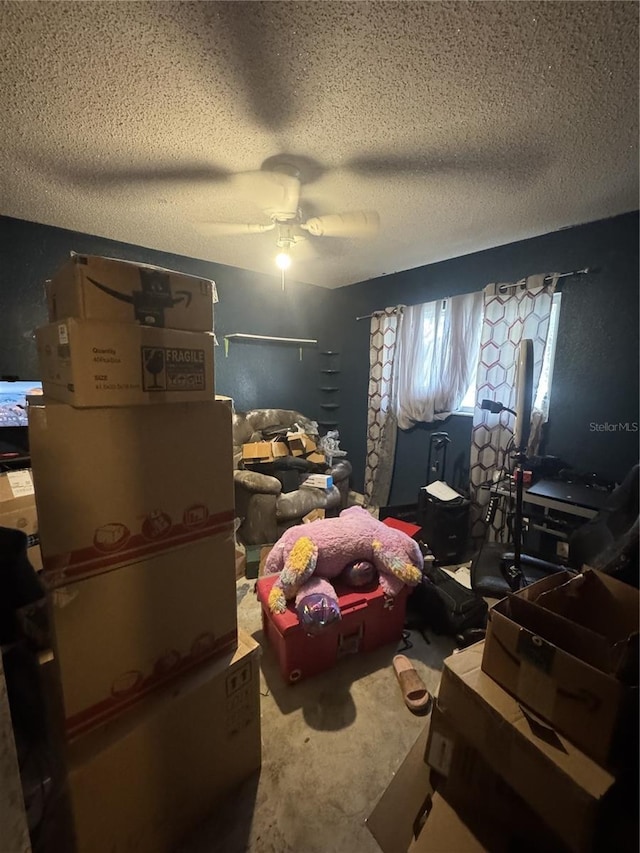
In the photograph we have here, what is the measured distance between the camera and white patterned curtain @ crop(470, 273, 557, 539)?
251cm

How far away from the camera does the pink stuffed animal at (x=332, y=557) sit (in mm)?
1564

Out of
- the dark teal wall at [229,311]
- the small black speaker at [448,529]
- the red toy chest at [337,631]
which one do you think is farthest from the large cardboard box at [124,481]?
the dark teal wall at [229,311]

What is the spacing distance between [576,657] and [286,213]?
2.32m

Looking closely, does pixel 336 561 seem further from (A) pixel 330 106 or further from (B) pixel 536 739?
(A) pixel 330 106

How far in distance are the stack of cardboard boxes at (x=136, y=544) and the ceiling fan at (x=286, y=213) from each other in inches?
47.1

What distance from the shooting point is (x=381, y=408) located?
146 inches

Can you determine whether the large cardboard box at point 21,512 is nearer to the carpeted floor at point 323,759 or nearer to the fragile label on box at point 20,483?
the fragile label on box at point 20,483

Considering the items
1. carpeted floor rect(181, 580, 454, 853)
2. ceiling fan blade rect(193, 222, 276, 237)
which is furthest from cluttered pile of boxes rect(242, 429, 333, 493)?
ceiling fan blade rect(193, 222, 276, 237)

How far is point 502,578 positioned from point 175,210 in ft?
10.2

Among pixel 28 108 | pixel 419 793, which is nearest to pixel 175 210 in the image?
pixel 28 108

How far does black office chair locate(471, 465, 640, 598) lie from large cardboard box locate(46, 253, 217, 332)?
1433 millimetres

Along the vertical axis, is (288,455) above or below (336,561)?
above

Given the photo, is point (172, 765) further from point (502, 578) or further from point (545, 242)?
point (545, 242)

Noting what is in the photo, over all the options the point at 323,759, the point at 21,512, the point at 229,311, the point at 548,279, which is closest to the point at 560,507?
the point at 548,279
